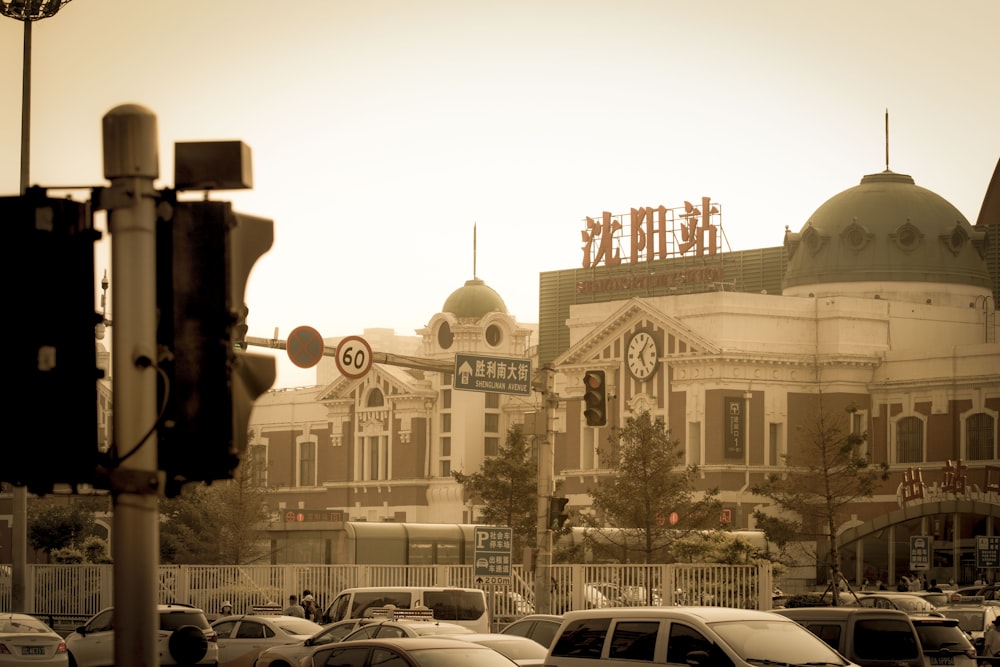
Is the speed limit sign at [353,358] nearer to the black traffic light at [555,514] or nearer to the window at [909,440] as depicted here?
the black traffic light at [555,514]

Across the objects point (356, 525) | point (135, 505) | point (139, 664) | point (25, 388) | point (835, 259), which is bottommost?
point (356, 525)

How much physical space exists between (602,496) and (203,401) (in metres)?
54.8

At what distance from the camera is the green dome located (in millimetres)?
92625

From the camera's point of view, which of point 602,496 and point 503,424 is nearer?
point 602,496

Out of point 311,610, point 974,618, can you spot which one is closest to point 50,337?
point 974,618

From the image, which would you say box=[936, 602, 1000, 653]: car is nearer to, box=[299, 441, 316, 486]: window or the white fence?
the white fence

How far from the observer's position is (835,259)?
93.5 m

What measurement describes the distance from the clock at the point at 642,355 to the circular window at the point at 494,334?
1201cm

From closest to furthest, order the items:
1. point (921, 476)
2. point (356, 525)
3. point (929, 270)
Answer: point (356, 525), point (921, 476), point (929, 270)

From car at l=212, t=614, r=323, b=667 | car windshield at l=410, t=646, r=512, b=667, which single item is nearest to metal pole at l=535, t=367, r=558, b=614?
car at l=212, t=614, r=323, b=667

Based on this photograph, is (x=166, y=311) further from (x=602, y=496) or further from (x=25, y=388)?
(x=602, y=496)

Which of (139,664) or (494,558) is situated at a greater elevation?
(139,664)

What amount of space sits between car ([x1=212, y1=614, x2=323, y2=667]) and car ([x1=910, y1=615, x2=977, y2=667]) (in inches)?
414

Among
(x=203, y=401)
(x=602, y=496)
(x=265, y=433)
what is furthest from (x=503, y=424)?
(x=203, y=401)
